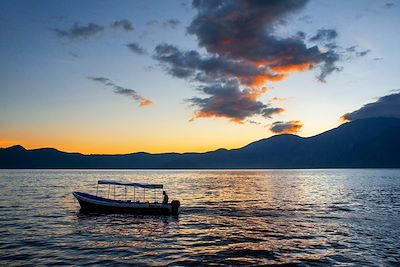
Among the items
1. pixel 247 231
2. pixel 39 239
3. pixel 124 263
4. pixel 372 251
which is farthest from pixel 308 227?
pixel 39 239

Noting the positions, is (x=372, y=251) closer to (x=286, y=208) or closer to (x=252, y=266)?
(x=252, y=266)

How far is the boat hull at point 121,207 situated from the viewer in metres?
51.1

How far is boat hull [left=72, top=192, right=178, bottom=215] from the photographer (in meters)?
51.1

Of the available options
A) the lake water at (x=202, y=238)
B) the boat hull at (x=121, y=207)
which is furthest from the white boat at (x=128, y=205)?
the lake water at (x=202, y=238)

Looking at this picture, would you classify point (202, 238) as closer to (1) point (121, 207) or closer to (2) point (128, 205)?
(2) point (128, 205)

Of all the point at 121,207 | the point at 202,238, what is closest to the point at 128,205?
the point at 121,207

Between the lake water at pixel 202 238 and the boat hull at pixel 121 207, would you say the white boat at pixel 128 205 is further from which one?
the lake water at pixel 202 238

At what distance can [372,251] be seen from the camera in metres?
29.9

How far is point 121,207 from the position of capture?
52344mm

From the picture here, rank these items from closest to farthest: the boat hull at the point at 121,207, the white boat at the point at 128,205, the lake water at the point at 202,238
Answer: the lake water at the point at 202,238 < the white boat at the point at 128,205 < the boat hull at the point at 121,207

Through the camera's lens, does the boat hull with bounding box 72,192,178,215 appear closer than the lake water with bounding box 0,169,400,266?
No

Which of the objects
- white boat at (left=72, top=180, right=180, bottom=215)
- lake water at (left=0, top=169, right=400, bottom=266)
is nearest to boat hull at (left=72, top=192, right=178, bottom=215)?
white boat at (left=72, top=180, right=180, bottom=215)

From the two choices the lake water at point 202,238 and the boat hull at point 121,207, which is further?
the boat hull at point 121,207

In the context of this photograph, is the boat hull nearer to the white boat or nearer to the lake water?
the white boat
